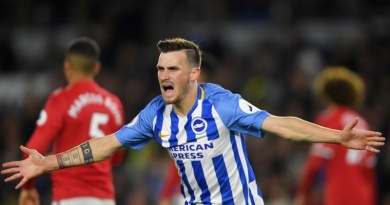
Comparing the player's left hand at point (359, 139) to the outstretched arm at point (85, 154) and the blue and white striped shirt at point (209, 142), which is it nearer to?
the blue and white striped shirt at point (209, 142)

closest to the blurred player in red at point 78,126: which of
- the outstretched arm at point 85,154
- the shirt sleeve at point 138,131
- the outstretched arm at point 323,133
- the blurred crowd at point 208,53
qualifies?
the outstretched arm at point 85,154

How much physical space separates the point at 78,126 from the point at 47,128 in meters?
0.27

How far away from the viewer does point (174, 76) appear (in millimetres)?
6316

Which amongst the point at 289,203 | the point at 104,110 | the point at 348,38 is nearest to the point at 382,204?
the point at 289,203

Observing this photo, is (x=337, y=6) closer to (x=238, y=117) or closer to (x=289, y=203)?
(x=289, y=203)

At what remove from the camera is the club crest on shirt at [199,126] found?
633 cm

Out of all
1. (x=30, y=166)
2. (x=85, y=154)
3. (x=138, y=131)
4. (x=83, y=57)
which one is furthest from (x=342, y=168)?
(x=30, y=166)

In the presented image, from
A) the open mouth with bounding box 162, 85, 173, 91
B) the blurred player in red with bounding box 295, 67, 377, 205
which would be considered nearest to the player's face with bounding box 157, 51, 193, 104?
the open mouth with bounding box 162, 85, 173, 91

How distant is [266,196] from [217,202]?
17.6 ft

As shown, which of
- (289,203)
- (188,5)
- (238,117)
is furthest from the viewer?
(188,5)

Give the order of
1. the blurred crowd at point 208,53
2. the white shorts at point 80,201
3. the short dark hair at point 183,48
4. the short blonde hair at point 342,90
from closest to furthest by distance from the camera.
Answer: the short dark hair at point 183,48 < the white shorts at point 80,201 < the short blonde hair at point 342,90 < the blurred crowd at point 208,53

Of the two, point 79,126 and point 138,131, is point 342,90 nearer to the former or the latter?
point 79,126

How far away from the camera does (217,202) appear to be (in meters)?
6.40

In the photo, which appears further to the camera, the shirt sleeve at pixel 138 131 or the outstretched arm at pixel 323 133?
the shirt sleeve at pixel 138 131
